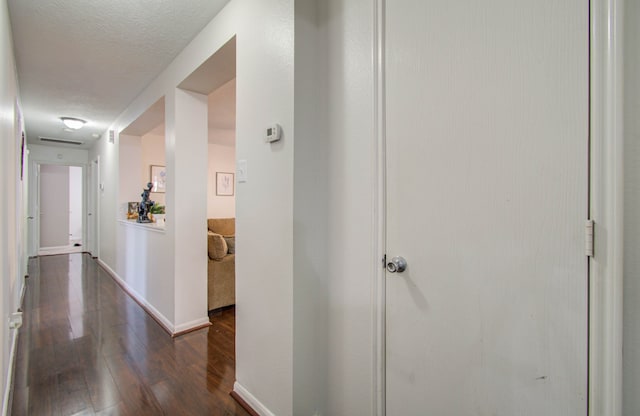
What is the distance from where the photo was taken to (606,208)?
68 cm

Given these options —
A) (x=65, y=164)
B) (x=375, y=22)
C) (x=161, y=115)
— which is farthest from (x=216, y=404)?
(x=65, y=164)

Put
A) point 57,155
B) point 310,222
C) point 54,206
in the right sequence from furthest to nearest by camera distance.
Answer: point 54,206
point 57,155
point 310,222

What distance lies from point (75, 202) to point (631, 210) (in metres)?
10.6

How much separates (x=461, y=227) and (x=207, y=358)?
2121 millimetres

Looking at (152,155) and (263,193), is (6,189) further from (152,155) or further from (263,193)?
(152,155)

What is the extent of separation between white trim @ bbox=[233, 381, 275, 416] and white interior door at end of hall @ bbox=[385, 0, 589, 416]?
75 cm

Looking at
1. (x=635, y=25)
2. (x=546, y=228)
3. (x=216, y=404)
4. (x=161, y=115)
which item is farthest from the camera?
(x=161, y=115)


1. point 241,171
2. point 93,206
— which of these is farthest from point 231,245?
point 93,206

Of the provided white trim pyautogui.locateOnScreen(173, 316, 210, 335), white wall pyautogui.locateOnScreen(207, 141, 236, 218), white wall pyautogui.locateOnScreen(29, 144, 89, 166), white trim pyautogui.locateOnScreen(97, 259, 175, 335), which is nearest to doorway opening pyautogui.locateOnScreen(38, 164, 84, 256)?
white wall pyautogui.locateOnScreen(29, 144, 89, 166)

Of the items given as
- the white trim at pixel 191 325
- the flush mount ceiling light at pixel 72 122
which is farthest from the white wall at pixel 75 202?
the white trim at pixel 191 325

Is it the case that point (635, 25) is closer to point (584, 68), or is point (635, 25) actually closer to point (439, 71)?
point (584, 68)

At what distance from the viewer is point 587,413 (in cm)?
71

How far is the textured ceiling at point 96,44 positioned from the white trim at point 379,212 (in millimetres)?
1291

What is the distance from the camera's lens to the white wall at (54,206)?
6820mm
